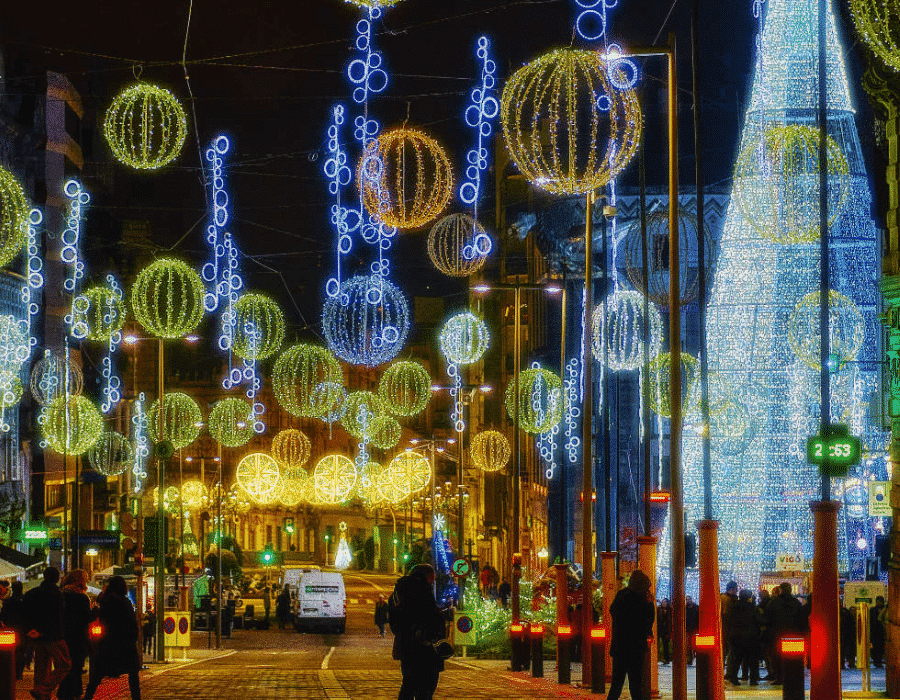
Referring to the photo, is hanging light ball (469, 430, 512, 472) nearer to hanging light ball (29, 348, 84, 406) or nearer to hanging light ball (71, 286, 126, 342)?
hanging light ball (71, 286, 126, 342)

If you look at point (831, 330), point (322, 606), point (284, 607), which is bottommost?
point (284, 607)

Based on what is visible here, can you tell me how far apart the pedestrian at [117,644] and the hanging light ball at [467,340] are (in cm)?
2744

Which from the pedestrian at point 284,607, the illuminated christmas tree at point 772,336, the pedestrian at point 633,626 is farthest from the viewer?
the pedestrian at point 284,607

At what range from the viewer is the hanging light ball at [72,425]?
52.2 meters

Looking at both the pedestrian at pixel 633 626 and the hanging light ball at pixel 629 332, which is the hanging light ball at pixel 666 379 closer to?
the hanging light ball at pixel 629 332

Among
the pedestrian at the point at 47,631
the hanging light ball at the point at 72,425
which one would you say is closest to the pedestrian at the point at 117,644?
the pedestrian at the point at 47,631

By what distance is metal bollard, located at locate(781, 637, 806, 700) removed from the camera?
17156 mm

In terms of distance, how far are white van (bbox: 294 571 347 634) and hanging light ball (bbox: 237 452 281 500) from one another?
7637 millimetres

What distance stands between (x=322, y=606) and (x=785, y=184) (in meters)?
43.0

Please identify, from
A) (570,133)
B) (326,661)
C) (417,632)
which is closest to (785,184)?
(570,133)

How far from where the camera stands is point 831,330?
3341 cm

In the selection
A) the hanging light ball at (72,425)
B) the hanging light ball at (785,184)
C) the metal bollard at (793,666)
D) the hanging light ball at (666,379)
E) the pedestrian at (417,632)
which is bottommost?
the metal bollard at (793,666)

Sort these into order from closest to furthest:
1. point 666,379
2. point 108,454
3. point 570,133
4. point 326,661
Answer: point 570,133
point 326,661
point 666,379
point 108,454

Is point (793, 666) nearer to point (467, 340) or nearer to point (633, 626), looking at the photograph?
point (633, 626)
